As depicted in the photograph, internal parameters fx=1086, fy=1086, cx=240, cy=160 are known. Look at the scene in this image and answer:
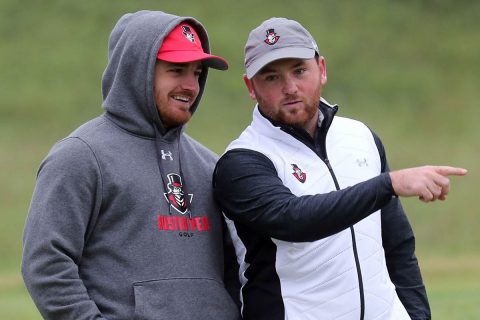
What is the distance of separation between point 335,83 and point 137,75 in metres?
19.1

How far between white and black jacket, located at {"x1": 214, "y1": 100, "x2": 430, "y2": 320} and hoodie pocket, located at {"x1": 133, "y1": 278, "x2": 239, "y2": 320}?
0.13 m

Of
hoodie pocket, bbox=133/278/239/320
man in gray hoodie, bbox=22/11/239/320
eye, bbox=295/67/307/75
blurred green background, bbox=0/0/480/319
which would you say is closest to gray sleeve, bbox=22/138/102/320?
man in gray hoodie, bbox=22/11/239/320

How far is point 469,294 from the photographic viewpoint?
1221 centimetres

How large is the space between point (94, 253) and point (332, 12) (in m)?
23.1

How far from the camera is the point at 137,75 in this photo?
4.23 metres

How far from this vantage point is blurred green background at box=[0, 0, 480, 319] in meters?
17.5

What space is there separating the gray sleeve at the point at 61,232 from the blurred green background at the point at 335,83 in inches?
435

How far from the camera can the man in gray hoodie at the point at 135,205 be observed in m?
3.93

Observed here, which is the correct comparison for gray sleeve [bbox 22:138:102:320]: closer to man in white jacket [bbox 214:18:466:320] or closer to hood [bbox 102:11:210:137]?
hood [bbox 102:11:210:137]

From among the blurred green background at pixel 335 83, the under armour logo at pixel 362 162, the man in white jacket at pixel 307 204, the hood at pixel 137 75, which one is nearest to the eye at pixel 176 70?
the hood at pixel 137 75

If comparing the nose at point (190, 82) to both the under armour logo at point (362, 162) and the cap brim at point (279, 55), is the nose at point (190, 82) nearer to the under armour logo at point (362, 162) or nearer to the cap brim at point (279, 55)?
the cap brim at point (279, 55)

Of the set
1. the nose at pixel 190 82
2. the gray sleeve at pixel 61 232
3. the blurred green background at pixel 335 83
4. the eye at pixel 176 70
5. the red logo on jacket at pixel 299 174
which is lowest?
the blurred green background at pixel 335 83

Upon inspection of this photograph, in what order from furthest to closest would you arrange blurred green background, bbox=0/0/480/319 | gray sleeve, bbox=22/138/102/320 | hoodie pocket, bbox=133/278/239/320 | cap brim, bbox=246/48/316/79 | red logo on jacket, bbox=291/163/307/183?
blurred green background, bbox=0/0/480/319 → cap brim, bbox=246/48/316/79 → red logo on jacket, bbox=291/163/307/183 → hoodie pocket, bbox=133/278/239/320 → gray sleeve, bbox=22/138/102/320

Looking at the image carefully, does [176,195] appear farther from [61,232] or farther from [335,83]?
[335,83]
